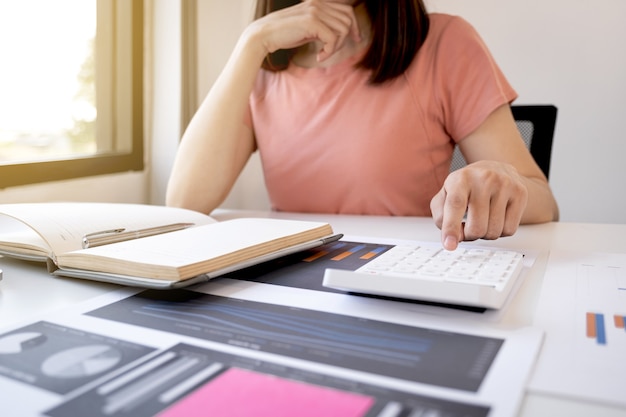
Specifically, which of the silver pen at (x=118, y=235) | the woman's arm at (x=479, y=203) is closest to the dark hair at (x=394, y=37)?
the woman's arm at (x=479, y=203)

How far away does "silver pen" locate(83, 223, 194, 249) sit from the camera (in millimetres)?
673

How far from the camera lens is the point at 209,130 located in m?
1.15

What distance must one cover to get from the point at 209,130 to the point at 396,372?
87cm

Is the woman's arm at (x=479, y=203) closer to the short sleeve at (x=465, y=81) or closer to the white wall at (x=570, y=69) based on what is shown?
the short sleeve at (x=465, y=81)

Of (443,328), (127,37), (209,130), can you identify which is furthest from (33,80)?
(443,328)

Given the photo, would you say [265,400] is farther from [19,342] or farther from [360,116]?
[360,116]

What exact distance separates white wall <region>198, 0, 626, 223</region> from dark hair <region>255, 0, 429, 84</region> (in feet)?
2.36

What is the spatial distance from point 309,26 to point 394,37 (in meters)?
0.17

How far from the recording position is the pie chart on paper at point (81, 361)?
0.36m

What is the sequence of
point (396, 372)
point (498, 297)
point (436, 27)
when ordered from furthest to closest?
1. point (436, 27)
2. point (498, 297)
3. point (396, 372)

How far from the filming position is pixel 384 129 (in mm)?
1149

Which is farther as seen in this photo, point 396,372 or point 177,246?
point 177,246

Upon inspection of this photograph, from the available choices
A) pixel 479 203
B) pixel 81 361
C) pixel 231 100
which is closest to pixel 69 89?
pixel 231 100

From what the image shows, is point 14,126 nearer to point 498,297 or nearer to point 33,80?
point 33,80
